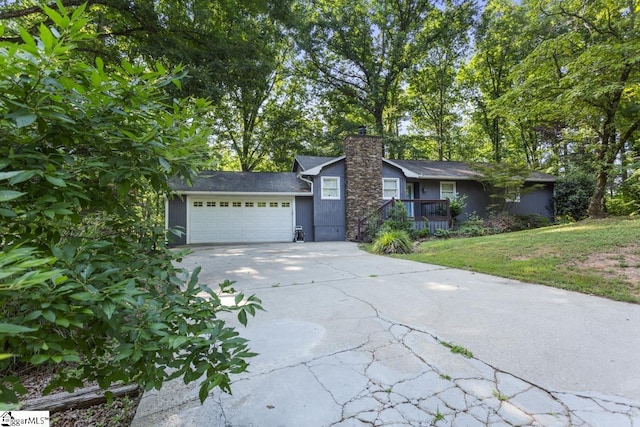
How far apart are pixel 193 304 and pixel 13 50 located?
1076 mm

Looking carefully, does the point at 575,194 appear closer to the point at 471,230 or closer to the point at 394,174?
the point at 471,230

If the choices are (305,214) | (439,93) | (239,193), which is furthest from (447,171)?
(439,93)

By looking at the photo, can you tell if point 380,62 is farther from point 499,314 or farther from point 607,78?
point 499,314

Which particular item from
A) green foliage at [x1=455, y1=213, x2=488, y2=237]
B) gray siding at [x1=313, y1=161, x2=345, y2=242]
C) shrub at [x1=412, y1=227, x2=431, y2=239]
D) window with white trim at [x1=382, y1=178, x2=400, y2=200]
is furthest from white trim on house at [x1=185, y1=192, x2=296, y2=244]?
green foliage at [x1=455, y1=213, x2=488, y2=237]

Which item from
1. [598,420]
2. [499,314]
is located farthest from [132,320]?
[499,314]

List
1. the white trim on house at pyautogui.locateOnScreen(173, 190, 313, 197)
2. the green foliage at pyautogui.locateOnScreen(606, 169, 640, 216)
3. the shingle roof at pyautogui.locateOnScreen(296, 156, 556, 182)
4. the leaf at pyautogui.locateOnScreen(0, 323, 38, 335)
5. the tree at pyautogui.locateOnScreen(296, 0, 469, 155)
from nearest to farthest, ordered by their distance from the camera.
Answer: the leaf at pyautogui.locateOnScreen(0, 323, 38, 335) → the white trim on house at pyautogui.locateOnScreen(173, 190, 313, 197) → the green foliage at pyautogui.locateOnScreen(606, 169, 640, 216) → the shingle roof at pyautogui.locateOnScreen(296, 156, 556, 182) → the tree at pyautogui.locateOnScreen(296, 0, 469, 155)

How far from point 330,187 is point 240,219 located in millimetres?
4314

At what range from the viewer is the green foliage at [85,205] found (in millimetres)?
901

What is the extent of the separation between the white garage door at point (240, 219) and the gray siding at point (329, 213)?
121 cm

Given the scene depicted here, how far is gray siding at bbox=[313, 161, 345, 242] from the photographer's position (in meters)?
13.6

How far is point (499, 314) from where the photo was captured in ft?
11.3

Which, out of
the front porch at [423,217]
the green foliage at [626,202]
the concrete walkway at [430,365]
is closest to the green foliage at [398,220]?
the front porch at [423,217]

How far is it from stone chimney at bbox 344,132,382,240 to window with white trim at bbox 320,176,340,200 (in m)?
0.43

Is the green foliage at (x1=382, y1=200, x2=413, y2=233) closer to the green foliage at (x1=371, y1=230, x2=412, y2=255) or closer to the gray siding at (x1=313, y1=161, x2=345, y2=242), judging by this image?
the green foliage at (x1=371, y1=230, x2=412, y2=255)
